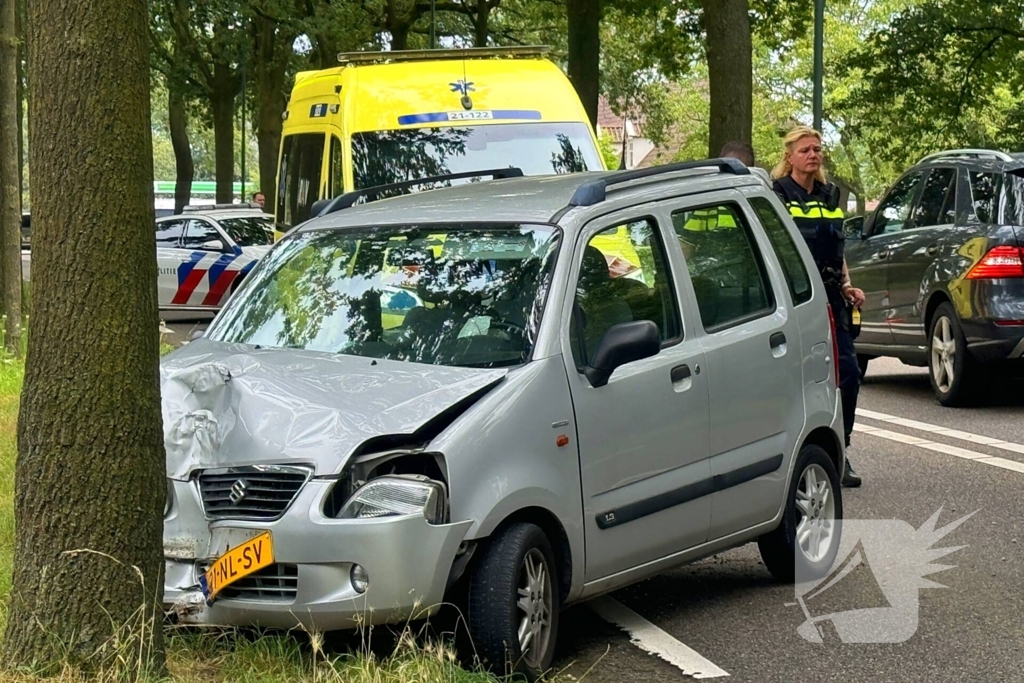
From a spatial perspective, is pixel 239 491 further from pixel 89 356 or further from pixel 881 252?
pixel 881 252

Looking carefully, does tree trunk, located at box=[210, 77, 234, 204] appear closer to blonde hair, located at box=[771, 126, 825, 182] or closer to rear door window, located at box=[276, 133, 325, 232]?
rear door window, located at box=[276, 133, 325, 232]

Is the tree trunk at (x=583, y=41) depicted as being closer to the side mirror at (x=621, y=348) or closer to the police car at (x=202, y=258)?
the police car at (x=202, y=258)

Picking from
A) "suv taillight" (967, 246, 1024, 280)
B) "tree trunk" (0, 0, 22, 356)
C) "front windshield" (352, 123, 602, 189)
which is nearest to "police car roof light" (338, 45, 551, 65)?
"front windshield" (352, 123, 602, 189)

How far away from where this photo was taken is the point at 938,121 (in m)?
31.1

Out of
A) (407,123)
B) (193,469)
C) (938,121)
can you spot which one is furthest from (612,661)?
(938,121)

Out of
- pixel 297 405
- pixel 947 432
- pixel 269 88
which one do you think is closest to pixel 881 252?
pixel 947 432

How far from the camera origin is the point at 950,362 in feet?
42.7

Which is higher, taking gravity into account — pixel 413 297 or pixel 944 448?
pixel 413 297

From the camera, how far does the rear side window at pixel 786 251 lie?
730 cm

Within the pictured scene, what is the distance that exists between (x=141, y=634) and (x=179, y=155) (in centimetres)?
4460

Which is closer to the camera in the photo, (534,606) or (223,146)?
(534,606)

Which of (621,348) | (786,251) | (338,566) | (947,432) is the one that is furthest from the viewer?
(947,432)

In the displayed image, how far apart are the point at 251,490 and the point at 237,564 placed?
238 millimetres

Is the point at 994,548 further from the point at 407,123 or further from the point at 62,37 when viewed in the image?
the point at 407,123
